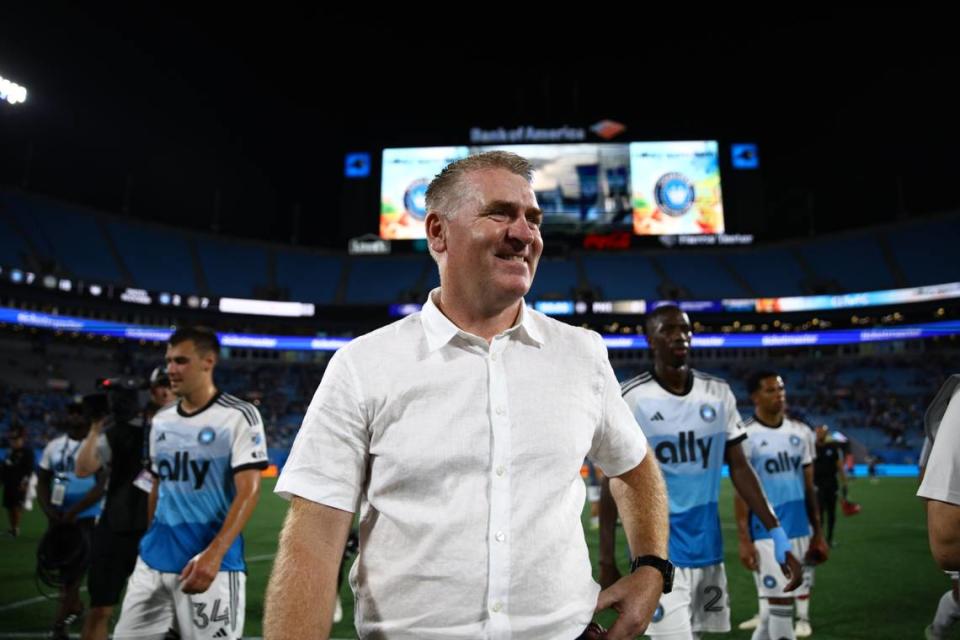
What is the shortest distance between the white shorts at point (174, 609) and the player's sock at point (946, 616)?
4974 mm

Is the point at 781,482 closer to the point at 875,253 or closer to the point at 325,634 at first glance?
the point at 325,634

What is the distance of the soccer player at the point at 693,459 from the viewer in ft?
16.5

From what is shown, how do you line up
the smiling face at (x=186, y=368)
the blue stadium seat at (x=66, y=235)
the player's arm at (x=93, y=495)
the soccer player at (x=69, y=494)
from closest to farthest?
the smiling face at (x=186, y=368) → the soccer player at (x=69, y=494) → the player's arm at (x=93, y=495) → the blue stadium seat at (x=66, y=235)

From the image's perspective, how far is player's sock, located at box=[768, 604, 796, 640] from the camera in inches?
227

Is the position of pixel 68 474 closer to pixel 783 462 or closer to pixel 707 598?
pixel 707 598

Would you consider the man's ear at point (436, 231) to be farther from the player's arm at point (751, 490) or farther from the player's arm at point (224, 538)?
the player's arm at point (751, 490)

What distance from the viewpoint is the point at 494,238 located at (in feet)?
6.66

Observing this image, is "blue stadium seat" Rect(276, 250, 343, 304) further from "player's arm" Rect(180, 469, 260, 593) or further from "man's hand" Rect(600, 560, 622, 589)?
"man's hand" Rect(600, 560, 622, 589)

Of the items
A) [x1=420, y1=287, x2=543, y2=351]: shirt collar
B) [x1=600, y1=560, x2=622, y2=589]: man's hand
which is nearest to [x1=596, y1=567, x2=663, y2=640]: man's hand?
[x1=420, y1=287, x2=543, y2=351]: shirt collar

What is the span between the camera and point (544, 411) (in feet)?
6.43

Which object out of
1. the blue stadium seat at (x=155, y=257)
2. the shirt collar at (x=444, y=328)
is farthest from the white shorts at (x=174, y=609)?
the blue stadium seat at (x=155, y=257)

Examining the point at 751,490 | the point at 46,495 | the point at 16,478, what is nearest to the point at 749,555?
the point at 751,490

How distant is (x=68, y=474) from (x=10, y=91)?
21.2 ft

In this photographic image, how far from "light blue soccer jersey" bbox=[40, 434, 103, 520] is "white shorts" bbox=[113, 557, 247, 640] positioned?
14.0 ft
